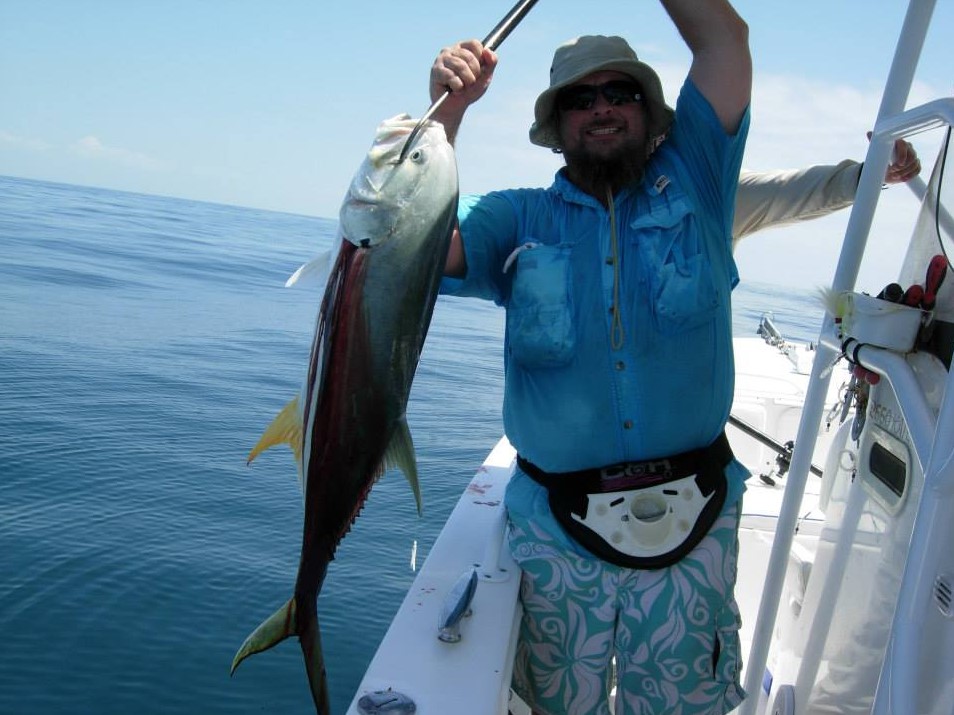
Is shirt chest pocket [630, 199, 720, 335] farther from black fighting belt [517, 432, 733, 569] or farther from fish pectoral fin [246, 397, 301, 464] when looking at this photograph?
fish pectoral fin [246, 397, 301, 464]

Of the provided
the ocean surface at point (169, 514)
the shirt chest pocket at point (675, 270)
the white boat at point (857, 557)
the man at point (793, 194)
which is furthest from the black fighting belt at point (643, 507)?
the man at point (793, 194)

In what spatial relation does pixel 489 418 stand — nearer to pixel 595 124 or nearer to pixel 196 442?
pixel 196 442

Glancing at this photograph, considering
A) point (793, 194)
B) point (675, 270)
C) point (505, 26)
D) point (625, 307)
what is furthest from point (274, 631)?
point (793, 194)

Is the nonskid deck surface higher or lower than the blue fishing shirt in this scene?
lower

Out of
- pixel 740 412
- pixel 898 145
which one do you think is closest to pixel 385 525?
pixel 740 412

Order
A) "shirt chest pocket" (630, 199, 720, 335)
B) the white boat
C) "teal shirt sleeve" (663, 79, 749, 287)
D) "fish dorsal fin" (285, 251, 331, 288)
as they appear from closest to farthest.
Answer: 1. the white boat
2. "fish dorsal fin" (285, 251, 331, 288)
3. "shirt chest pocket" (630, 199, 720, 335)
4. "teal shirt sleeve" (663, 79, 749, 287)

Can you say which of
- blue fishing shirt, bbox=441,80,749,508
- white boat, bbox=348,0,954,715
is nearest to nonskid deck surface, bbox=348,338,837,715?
white boat, bbox=348,0,954,715

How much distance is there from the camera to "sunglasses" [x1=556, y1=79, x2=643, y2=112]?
2.26 meters

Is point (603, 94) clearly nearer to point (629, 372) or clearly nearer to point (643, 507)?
point (629, 372)

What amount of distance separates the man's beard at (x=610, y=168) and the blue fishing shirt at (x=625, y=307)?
4cm

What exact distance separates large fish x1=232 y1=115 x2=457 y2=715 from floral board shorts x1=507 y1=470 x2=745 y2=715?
0.75m

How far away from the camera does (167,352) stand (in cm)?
1008

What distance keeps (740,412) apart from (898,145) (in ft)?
9.97

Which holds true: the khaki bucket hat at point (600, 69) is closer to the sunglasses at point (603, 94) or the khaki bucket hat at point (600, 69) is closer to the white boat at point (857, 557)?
the sunglasses at point (603, 94)
